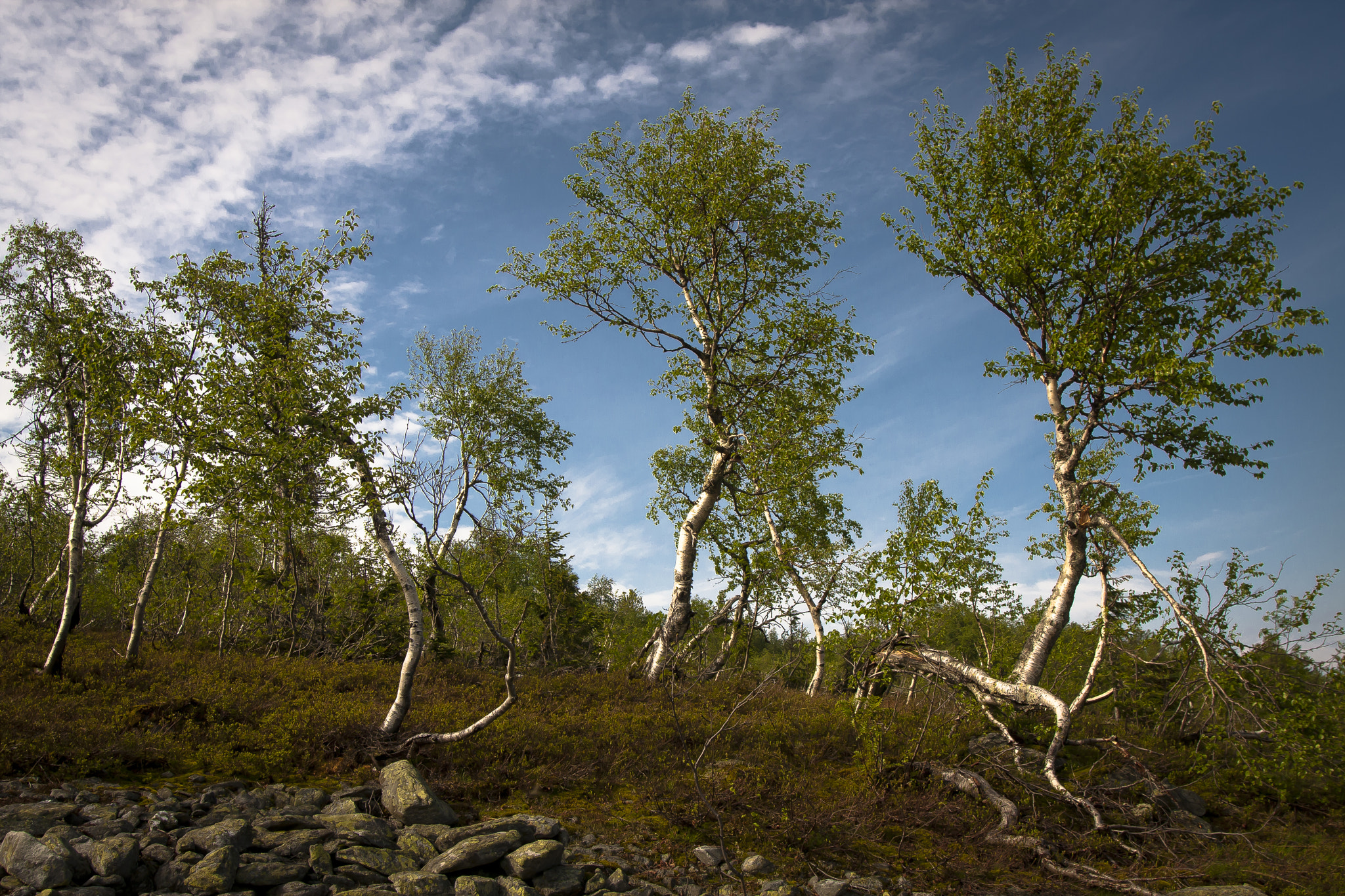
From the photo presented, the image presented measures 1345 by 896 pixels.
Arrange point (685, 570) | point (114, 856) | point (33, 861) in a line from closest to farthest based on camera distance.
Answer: point (33, 861), point (114, 856), point (685, 570)

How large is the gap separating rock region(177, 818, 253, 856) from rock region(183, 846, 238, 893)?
16 cm

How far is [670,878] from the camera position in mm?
8367

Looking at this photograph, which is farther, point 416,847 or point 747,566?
point 747,566

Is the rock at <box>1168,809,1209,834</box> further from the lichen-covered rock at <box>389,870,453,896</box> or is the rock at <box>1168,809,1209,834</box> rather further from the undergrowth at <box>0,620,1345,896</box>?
the lichen-covered rock at <box>389,870,453,896</box>

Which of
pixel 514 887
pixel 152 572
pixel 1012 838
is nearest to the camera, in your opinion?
pixel 514 887

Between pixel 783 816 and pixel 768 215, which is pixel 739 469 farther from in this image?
pixel 783 816

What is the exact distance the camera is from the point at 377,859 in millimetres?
7625

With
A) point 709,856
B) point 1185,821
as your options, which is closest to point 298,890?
point 709,856

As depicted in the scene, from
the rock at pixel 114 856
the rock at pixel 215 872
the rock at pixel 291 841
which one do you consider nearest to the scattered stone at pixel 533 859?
the rock at pixel 291 841

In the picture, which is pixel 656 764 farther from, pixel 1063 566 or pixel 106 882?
pixel 1063 566

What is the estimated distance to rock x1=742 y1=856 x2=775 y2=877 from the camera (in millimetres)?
8594

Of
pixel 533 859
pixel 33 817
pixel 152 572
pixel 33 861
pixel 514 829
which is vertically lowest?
pixel 533 859

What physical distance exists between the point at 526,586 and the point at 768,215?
3344cm

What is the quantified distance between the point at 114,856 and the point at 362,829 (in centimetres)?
243
